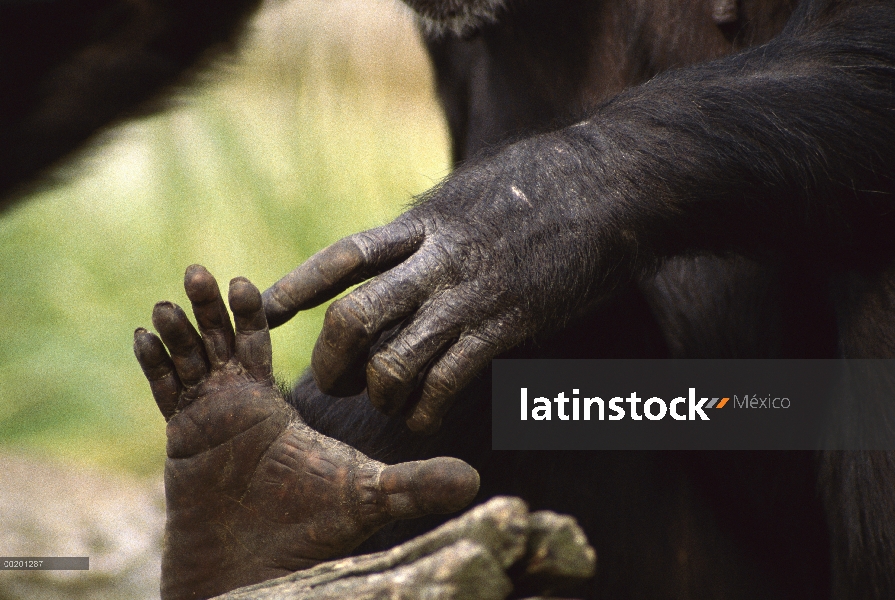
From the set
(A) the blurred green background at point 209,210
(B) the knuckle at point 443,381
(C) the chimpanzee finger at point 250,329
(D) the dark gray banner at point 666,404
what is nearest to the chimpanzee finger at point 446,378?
(B) the knuckle at point 443,381

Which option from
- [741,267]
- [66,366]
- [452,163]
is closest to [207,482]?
[741,267]

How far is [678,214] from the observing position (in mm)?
873

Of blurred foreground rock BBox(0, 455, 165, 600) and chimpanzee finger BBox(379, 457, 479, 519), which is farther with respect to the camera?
blurred foreground rock BBox(0, 455, 165, 600)

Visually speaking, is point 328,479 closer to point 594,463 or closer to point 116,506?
point 594,463

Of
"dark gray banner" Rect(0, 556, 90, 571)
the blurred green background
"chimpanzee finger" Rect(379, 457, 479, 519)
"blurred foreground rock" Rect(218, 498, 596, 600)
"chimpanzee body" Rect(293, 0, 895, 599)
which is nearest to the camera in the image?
"blurred foreground rock" Rect(218, 498, 596, 600)

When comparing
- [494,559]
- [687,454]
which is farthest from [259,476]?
[687,454]

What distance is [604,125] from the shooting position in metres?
0.91

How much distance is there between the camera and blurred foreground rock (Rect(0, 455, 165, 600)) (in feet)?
5.77

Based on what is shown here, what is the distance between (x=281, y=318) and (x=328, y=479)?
0.49 feet

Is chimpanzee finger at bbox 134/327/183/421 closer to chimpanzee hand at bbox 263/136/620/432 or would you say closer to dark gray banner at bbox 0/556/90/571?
chimpanzee hand at bbox 263/136/620/432

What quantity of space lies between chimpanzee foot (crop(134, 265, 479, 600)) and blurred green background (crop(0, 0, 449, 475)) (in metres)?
1.31

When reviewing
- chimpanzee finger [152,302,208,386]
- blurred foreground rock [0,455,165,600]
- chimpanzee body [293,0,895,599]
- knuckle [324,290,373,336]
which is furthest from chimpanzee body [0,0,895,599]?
blurred foreground rock [0,455,165,600]

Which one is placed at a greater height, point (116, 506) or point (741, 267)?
point (741, 267)

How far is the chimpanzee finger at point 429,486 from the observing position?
71 centimetres
